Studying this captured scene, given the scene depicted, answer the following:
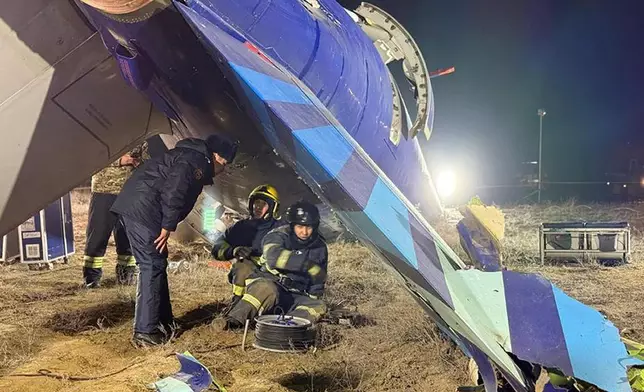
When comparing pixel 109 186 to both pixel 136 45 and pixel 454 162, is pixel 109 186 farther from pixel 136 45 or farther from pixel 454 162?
pixel 454 162

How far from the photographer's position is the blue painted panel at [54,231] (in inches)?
299

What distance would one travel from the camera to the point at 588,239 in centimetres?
760

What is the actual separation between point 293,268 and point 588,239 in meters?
4.76

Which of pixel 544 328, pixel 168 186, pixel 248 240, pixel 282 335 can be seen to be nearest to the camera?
pixel 544 328

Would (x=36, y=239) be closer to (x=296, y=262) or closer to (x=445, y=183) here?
(x=296, y=262)

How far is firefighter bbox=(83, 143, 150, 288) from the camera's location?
640 centimetres

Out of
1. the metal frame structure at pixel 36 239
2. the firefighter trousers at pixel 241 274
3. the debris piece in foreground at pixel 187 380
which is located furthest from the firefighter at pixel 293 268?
the metal frame structure at pixel 36 239

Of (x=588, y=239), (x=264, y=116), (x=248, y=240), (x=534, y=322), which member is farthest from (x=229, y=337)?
(x=588, y=239)

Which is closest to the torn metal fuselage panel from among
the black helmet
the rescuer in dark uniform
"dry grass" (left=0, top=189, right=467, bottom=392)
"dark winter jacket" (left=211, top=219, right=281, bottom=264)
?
"dry grass" (left=0, top=189, right=467, bottom=392)

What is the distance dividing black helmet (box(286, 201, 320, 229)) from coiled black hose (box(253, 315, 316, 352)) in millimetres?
966

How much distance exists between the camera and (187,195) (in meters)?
4.20

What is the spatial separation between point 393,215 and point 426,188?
6.85m

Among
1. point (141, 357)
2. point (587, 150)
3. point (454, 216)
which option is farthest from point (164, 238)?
point (587, 150)

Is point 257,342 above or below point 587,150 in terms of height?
below
